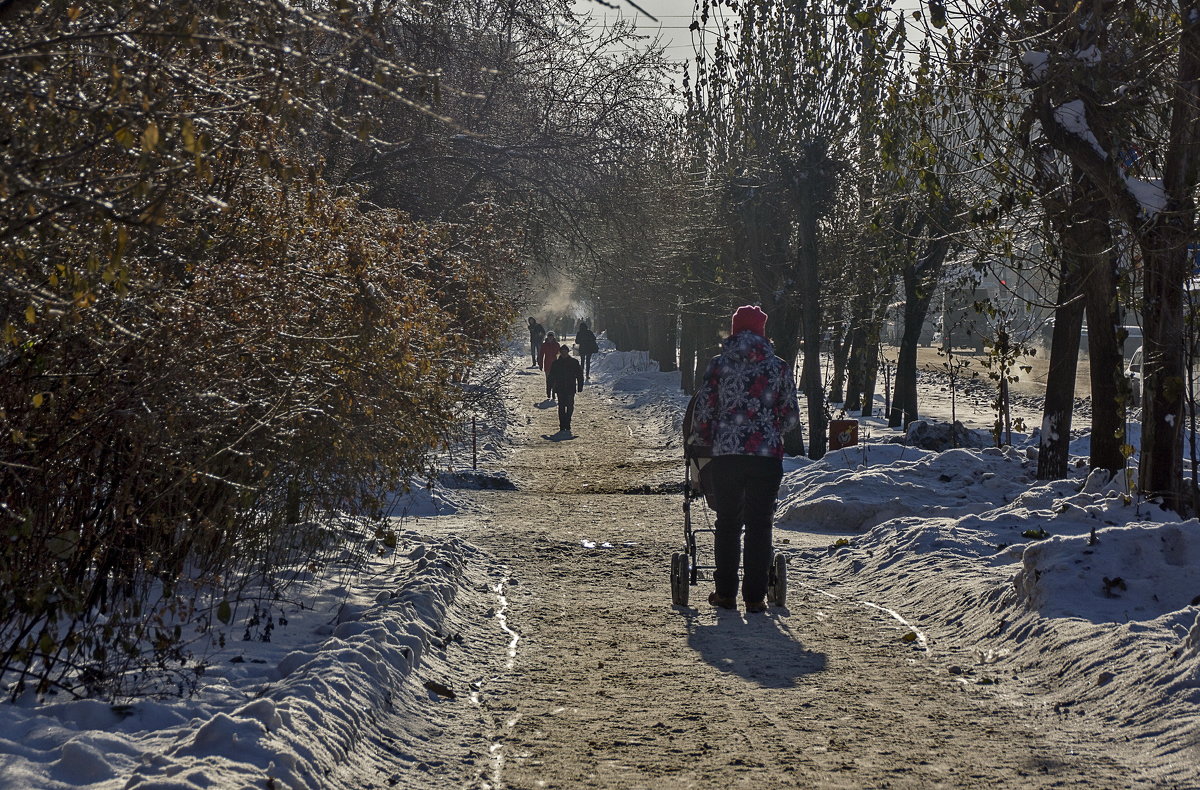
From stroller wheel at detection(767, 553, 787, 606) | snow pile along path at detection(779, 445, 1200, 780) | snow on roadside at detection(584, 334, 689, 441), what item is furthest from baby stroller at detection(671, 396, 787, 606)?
snow on roadside at detection(584, 334, 689, 441)

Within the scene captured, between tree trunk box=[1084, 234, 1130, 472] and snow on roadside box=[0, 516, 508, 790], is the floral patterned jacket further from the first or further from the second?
tree trunk box=[1084, 234, 1130, 472]

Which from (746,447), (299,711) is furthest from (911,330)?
(299,711)

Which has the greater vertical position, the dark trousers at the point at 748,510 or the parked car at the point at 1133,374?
the parked car at the point at 1133,374

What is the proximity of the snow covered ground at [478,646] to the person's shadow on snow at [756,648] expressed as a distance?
2.51ft

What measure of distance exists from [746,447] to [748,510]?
44 cm

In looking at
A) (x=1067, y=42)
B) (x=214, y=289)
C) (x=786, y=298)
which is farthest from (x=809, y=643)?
(x=786, y=298)

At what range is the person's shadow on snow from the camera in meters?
6.80

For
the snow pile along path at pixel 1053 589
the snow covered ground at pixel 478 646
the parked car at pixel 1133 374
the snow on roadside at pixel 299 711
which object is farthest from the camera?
the parked car at pixel 1133 374

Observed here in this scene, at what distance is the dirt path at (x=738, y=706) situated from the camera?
16.7 feet

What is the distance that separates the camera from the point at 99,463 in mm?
6172

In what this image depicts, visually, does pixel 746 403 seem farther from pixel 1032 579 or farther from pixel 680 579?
pixel 1032 579

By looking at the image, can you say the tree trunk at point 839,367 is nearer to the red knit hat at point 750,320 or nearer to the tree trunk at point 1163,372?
the tree trunk at point 1163,372

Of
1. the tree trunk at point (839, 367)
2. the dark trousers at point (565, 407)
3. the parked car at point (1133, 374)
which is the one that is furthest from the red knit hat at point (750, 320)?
the tree trunk at point (839, 367)

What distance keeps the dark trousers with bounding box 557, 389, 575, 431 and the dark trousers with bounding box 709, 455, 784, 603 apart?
18006 mm
